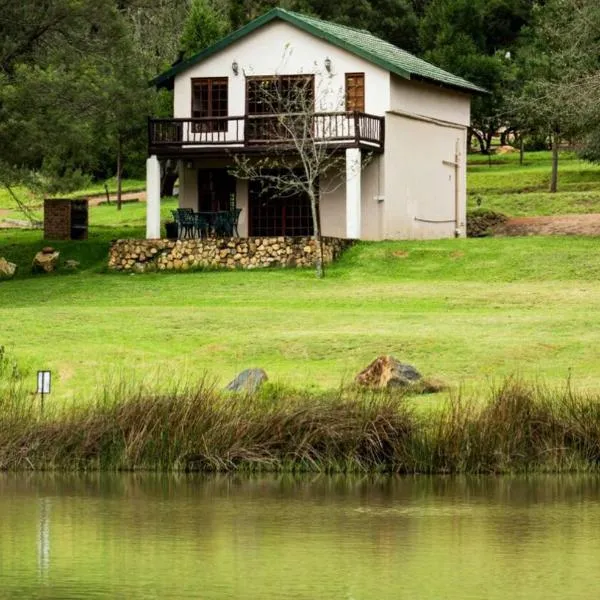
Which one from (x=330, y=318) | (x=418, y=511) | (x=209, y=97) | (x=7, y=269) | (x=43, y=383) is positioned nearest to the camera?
(x=418, y=511)

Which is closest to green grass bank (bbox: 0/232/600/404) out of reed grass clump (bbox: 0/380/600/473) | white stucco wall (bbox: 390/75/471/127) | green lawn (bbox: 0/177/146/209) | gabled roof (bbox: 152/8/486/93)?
reed grass clump (bbox: 0/380/600/473)

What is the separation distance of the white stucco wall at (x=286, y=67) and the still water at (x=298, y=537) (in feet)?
104

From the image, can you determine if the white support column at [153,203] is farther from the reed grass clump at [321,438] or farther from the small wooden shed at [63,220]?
the reed grass clump at [321,438]

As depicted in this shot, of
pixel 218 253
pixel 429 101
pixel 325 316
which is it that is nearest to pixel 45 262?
pixel 218 253

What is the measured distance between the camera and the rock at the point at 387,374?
2677cm

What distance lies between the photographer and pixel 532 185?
238ft

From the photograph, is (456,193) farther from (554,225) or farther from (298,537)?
(298,537)

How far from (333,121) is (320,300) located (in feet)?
39.4

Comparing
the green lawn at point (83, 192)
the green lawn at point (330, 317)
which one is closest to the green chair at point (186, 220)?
the green lawn at point (330, 317)

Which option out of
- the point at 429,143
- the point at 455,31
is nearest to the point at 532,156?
the point at 455,31

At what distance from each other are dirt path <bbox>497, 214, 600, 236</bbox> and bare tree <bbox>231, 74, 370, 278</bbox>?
7.13 metres

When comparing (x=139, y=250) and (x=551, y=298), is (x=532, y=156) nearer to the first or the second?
(x=139, y=250)

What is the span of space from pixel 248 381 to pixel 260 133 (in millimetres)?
26531

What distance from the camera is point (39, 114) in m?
47.8
